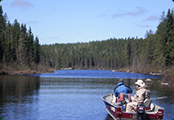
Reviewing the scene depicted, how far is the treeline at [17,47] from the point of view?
92375 millimetres

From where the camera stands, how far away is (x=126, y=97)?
19922mm

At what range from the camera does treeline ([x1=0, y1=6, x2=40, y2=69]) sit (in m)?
92.4

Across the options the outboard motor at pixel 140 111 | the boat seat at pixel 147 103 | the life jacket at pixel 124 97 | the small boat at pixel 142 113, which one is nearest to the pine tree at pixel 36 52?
the life jacket at pixel 124 97

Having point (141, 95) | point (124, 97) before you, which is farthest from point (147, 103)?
point (124, 97)

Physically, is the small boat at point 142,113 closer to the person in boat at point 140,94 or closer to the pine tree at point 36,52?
the person in boat at point 140,94

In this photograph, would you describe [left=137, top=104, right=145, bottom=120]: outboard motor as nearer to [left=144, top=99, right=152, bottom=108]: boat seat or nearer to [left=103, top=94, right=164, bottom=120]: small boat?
[left=103, top=94, right=164, bottom=120]: small boat

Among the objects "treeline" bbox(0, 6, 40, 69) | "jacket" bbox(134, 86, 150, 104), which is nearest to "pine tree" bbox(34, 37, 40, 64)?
"treeline" bbox(0, 6, 40, 69)

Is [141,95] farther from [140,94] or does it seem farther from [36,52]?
[36,52]

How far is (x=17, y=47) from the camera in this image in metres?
109

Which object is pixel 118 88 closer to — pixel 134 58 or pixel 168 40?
pixel 168 40

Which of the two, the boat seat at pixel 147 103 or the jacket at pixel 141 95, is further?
the boat seat at pixel 147 103

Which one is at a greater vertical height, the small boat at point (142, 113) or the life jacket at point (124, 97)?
the life jacket at point (124, 97)

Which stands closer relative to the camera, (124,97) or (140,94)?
(140,94)

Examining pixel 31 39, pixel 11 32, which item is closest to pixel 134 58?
pixel 31 39
